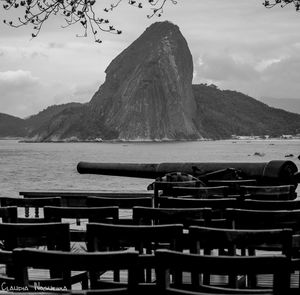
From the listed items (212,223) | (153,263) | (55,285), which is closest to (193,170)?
(212,223)

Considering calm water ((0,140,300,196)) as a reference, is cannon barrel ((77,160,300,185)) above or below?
above

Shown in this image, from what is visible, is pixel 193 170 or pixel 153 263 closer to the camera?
pixel 153 263

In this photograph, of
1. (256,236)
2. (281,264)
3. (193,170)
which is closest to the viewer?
(281,264)

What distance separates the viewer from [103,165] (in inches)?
670

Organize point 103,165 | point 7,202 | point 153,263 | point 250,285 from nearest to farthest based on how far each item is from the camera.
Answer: point 153,263 → point 250,285 → point 7,202 → point 103,165

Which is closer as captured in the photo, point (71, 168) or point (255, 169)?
point (255, 169)

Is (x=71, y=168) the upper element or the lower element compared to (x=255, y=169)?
lower

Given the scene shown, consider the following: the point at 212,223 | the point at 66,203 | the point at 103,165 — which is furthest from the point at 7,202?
the point at 103,165

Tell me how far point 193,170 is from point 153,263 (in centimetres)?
996

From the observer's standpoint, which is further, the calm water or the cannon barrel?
the calm water

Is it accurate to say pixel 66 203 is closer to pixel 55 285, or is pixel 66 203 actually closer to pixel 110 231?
pixel 55 285

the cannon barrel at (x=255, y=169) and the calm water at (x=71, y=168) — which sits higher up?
the cannon barrel at (x=255, y=169)

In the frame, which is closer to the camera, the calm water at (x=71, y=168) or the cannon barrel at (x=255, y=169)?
the cannon barrel at (x=255, y=169)

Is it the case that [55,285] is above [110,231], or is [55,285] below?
below
